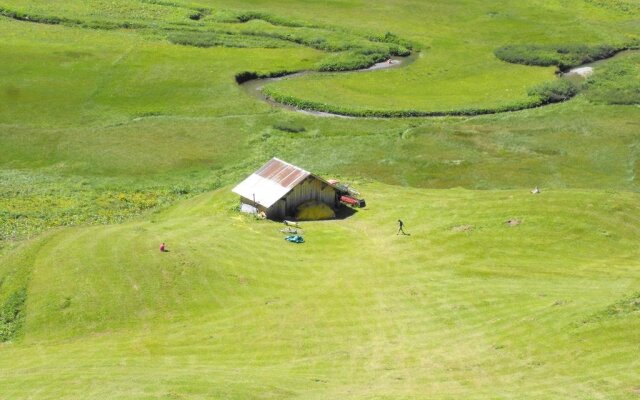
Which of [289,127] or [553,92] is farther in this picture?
[553,92]

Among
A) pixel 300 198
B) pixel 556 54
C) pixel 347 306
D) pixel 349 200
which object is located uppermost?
pixel 556 54

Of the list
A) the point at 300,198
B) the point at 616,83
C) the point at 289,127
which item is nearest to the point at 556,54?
the point at 616,83

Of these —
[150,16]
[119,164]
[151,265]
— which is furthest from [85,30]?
[151,265]

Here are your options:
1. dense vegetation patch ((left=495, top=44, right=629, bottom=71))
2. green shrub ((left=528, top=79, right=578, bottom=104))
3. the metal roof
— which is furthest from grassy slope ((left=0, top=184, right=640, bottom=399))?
dense vegetation patch ((left=495, top=44, right=629, bottom=71))

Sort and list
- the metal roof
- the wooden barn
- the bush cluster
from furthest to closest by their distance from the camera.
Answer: the bush cluster < the metal roof < the wooden barn

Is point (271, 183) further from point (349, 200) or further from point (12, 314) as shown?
point (12, 314)

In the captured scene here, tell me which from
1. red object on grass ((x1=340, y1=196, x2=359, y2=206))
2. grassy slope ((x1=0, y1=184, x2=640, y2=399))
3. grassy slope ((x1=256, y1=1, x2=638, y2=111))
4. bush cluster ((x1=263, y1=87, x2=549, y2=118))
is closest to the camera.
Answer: grassy slope ((x1=0, y1=184, x2=640, y2=399))

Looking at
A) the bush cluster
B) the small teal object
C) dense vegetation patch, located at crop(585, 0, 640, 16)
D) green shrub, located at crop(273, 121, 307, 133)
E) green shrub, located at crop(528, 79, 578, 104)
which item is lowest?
green shrub, located at crop(273, 121, 307, 133)

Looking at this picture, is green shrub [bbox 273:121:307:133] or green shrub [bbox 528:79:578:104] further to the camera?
green shrub [bbox 528:79:578:104]

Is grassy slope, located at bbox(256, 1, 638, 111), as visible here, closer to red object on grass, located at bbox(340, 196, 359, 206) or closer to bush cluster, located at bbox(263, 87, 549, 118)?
bush cluster, located at bbox(263, 87, 549, 118)
